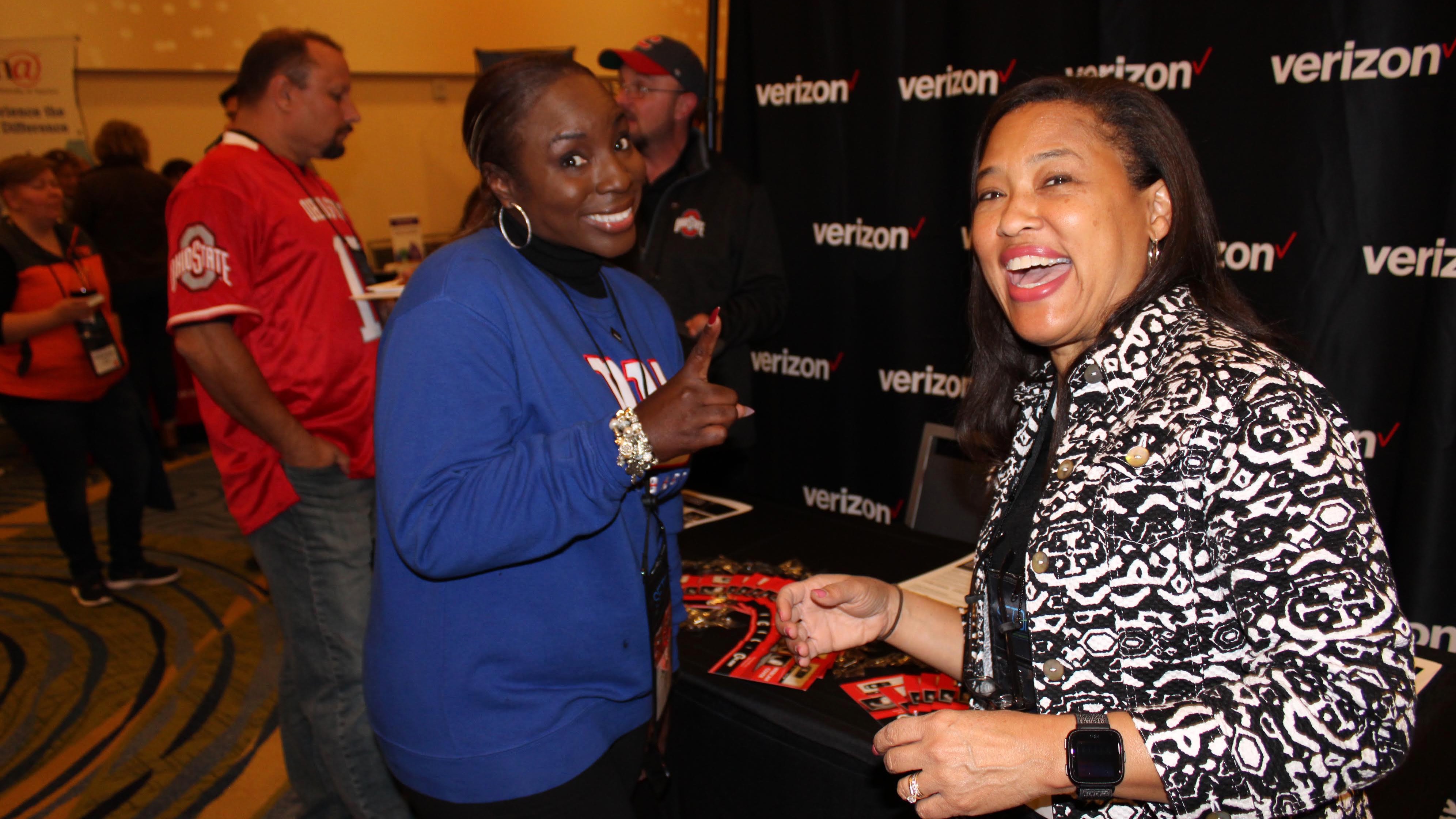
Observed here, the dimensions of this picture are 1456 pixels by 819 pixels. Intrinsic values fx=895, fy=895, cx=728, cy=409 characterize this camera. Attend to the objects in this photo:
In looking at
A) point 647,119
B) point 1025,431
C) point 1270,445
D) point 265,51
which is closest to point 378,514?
point 1025,431

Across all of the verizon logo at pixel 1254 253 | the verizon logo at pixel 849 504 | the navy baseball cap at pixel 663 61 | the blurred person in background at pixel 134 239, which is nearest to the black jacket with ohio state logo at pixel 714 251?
the navy baseball cap at pixel 663 61

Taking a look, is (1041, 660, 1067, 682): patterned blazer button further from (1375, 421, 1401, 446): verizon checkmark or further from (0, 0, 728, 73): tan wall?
(0, 0, 728, 73): tan wall

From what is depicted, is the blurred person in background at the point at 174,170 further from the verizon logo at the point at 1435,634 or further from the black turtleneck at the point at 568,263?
the verizon logo at the point at 1435,634

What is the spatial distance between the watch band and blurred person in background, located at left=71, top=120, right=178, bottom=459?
19.1ft

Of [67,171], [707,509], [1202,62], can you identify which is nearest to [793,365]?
[707,509]

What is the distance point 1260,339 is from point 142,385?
21.2ft

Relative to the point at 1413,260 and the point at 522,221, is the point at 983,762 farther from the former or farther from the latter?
the point at 1413,260

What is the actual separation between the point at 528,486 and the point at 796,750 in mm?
754

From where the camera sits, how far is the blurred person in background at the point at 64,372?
11.4 feet

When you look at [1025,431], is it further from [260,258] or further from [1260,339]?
[260,258]

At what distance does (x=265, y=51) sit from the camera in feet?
7.48

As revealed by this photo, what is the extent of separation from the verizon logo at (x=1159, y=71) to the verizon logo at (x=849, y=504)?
1.72 metres

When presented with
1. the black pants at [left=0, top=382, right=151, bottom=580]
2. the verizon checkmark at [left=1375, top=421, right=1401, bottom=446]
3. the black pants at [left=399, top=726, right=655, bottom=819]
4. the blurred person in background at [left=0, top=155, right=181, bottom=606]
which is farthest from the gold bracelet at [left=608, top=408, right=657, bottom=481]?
the black pants at [left=0, top=382, right=151, bottom=580]

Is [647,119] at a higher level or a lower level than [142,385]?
higher
